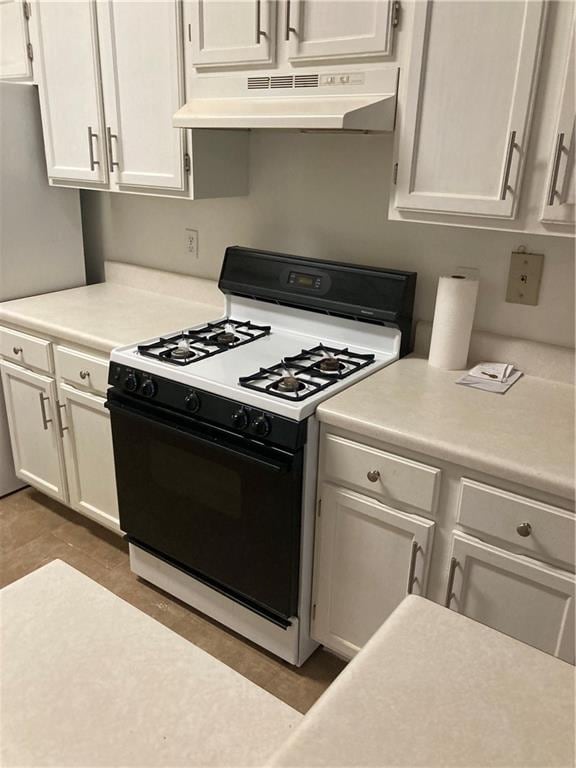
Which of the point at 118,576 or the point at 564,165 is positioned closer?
the point at 564,165

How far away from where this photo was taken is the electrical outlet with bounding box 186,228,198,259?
8.69 ft

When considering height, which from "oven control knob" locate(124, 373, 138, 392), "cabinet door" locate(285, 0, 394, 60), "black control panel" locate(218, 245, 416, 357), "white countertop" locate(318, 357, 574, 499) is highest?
"cabinet door" locate(285, 0, 394, 60)

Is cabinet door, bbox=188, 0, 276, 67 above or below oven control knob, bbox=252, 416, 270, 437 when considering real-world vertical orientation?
above

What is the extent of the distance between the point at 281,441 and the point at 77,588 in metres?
0.83

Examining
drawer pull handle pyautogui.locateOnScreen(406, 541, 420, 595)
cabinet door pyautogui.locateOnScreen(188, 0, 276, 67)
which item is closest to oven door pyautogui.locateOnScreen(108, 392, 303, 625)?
drawer pull handle pyautogui.locateOnScreen(406, 541, 420, 595)

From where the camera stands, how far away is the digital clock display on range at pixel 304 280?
7.05ft

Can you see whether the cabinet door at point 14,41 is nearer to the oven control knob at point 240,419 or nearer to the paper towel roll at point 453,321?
the oven control knob at point 240,419

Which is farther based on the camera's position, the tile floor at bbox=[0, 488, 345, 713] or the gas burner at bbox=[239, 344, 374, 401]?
the tile floor at bbox=[0, 488, 345, 713]

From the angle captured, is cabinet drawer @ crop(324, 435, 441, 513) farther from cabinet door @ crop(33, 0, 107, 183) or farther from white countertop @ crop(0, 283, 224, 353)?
cabinet door @ crop(33, 0, 107, 183)

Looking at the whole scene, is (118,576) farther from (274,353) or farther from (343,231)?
(343,231)

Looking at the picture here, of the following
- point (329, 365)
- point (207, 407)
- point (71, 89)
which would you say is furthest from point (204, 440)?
point (71, 89)

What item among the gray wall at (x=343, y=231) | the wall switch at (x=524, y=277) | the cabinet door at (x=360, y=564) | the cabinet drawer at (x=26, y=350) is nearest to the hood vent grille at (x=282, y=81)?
the gray wall at (x=343, y=231)

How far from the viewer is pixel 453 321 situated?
1.90m

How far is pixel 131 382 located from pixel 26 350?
0.77 metres
